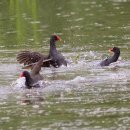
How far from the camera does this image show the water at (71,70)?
13336 mm

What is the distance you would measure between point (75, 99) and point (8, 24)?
1529 cm

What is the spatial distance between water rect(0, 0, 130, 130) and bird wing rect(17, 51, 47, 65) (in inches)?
10.2

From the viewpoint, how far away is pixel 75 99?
15.0 meters

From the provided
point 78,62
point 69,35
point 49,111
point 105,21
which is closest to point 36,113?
point 49,111

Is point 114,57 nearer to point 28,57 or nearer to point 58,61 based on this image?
point 58,61

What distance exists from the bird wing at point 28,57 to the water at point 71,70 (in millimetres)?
259

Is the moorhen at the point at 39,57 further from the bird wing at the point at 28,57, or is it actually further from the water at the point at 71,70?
the water at the point at 71,70

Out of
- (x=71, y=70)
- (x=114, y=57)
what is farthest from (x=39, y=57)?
(x=114, y=57)

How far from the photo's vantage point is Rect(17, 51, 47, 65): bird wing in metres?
20.9

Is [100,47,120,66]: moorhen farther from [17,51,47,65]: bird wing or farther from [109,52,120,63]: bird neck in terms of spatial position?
[17,51,47,65]: bird wing

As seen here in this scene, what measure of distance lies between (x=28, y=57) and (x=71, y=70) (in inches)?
79.9

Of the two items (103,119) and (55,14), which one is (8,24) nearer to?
(55,14)

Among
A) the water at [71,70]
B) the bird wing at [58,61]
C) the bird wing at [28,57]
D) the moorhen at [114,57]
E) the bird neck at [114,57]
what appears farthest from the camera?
the bird wing at [28,57]

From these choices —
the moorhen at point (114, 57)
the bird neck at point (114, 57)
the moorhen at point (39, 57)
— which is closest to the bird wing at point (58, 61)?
the moorhen at point (39, 57)
